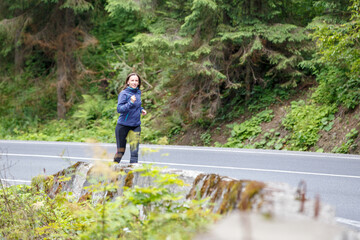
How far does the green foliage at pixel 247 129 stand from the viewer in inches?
515

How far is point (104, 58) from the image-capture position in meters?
20.9

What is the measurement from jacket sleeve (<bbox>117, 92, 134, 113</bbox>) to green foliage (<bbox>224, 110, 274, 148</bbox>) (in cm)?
656

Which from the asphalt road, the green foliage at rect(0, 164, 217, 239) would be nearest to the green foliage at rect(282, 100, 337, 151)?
the asphalt road

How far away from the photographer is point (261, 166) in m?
9.12

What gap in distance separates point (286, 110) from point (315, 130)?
1.67 m

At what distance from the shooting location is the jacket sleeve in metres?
6.83

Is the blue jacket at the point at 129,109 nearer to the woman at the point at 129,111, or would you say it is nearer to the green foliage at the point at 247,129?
the woman at the point at 129,111

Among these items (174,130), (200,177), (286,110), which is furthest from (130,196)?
(174,130)

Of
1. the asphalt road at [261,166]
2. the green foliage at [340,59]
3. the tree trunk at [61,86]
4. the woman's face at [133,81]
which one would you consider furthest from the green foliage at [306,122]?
the tree trunk at [61,86]

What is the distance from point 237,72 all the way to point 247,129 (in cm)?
211

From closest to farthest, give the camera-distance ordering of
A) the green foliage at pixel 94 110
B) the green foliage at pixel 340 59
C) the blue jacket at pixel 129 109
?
the blue jacket at pixel 129 109, the green foliage at pixel 340 59, the green foliage at pixel 94 110

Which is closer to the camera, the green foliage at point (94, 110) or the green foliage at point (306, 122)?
the green foliage at point (306, 122)

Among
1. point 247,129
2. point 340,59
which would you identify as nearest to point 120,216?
point 340,59

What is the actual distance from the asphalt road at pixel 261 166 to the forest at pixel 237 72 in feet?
5.29
